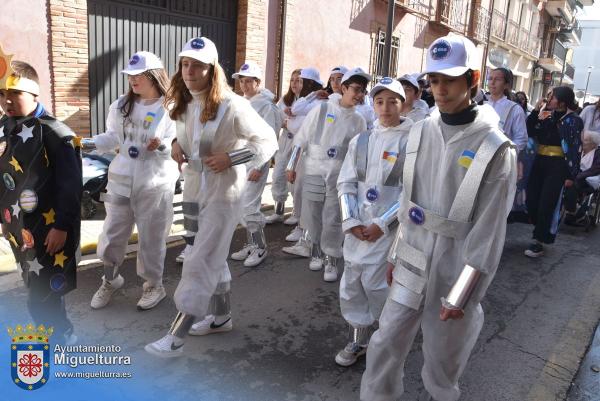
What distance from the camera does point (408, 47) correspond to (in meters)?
16.4

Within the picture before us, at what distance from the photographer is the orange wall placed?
680 cm

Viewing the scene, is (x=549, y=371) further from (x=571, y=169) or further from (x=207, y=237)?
(x=571, y=169)

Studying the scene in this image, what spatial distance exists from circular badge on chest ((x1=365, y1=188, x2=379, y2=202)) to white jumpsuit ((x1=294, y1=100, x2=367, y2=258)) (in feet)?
3.90

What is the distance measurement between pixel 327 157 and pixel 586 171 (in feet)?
15.2

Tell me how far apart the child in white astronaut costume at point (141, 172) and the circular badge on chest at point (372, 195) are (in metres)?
1.61

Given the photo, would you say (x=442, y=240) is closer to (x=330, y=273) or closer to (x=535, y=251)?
(x=330, y=273)

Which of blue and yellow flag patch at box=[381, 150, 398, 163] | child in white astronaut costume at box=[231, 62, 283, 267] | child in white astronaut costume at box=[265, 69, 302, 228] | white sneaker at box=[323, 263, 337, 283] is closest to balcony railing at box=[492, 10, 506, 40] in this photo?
child in white astronaut costume at box=[265, 69, 302, 228]

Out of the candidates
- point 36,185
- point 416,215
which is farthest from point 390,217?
point 36,185

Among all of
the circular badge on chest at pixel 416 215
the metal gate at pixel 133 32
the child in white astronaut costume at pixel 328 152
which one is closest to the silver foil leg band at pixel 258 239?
the child in white astronaut costume at pixel 328 152

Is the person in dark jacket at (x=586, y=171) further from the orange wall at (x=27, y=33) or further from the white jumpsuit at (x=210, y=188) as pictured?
the orange wall at (x=27, y=33)

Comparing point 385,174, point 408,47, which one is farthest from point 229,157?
point 408,47

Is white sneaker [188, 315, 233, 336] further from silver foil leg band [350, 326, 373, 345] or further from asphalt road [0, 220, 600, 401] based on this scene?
silver foil leg band [350, 326, 373, 345]

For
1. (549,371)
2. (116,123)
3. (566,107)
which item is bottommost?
(549,371)

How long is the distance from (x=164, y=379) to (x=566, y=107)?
5.33 meters
